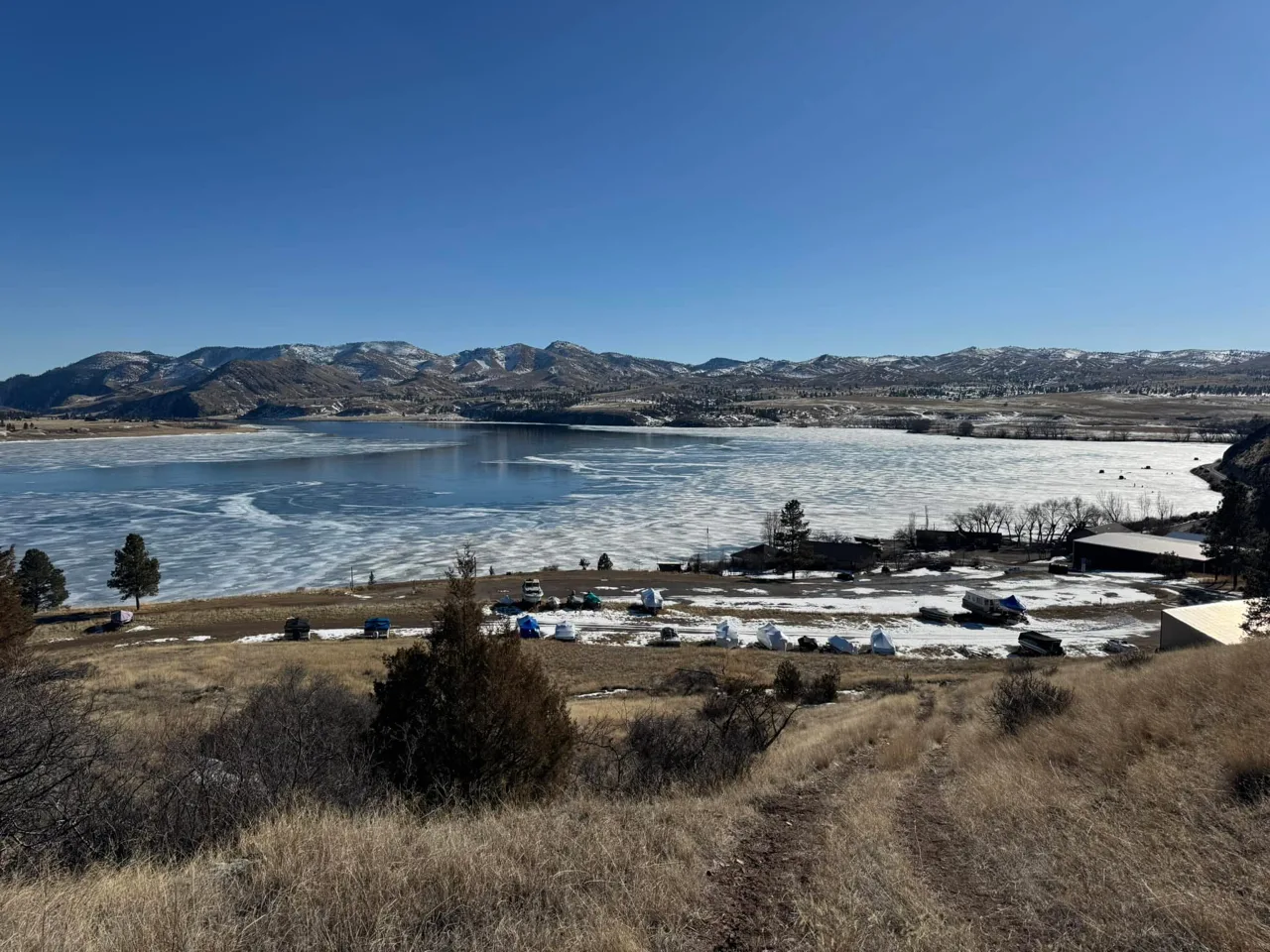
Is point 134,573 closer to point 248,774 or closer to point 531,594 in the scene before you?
point 531,594

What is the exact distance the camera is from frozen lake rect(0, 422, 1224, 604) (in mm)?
47531

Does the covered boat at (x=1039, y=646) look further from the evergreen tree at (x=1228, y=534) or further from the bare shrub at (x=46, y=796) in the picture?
the bare shrub at (x=46, y=796)

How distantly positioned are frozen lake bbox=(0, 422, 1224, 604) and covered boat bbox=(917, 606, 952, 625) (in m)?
19.2

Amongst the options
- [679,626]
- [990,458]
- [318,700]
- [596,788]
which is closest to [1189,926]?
[596,788]

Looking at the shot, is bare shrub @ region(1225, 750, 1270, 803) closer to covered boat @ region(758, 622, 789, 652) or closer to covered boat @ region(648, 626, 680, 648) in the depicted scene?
→ covered boat @ region(758, 622, 789, 652)

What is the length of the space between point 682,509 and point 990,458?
228 ft

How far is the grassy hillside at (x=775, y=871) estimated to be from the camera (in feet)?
11.0

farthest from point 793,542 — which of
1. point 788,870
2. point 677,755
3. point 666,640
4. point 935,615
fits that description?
point 788,870

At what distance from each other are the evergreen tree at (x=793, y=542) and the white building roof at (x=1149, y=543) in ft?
67.6

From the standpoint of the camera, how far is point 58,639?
1164 inches

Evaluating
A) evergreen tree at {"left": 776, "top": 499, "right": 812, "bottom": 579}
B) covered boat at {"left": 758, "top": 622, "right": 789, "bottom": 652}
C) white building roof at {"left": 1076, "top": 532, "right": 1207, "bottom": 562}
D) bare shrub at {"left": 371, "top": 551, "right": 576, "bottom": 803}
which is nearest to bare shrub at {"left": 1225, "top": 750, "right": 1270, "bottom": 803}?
bare shrub at {"left": 371, "top": 551, "right": 576, "bottom": 803}

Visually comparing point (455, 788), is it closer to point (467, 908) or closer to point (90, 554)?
point (467, 908)

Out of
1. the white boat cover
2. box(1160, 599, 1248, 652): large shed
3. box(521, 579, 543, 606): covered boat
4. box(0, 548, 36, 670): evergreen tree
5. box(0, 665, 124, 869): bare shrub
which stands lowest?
the white boat cover

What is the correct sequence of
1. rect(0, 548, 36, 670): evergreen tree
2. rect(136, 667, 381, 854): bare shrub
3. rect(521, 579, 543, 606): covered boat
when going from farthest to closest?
rect(521, 579, 543, 606): covered boat → rect(0, 548, 36, 670): evergreen tree → rect(136, 667, 381, 854): bare shrub
